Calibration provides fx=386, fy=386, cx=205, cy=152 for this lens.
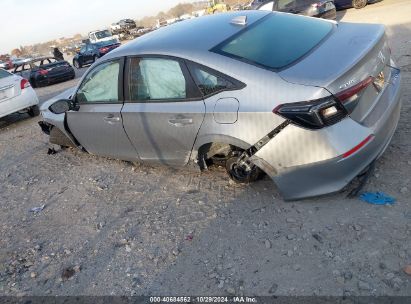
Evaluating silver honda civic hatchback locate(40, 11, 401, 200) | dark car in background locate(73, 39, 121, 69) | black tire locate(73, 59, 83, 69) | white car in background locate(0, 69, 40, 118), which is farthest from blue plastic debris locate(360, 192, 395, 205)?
black tire locate(73, 59, 83, 69)

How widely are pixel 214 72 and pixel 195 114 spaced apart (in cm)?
43

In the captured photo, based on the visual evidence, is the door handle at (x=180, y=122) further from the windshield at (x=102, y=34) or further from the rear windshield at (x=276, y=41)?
the windshield at (x=102, y=34)

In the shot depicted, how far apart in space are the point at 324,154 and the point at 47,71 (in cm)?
1584

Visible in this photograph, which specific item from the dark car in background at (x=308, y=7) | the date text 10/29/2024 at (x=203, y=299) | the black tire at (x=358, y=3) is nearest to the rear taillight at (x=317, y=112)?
the date text 10/29/2024 at (x=203, y=299)

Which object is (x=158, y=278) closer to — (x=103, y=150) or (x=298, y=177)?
(x=298, y=177)

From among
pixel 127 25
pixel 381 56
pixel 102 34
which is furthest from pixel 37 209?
pixel 127 25

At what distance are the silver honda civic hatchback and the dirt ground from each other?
0.31 metres

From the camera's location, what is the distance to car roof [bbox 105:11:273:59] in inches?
143

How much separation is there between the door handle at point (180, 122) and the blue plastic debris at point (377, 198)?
5.50 feet

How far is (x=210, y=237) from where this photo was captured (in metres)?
3.37

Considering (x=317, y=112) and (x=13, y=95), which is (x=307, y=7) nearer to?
(x=13, y=95)

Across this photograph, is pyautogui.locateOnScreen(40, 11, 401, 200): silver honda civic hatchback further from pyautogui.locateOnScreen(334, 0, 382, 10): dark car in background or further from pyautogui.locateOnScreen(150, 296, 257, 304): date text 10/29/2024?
pyautogui.locateOnScreen(334, 0, 382, 10): dark car in background

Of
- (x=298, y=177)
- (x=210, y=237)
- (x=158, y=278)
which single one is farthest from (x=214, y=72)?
(x=158, y=278)

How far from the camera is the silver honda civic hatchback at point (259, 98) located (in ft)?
9.78
